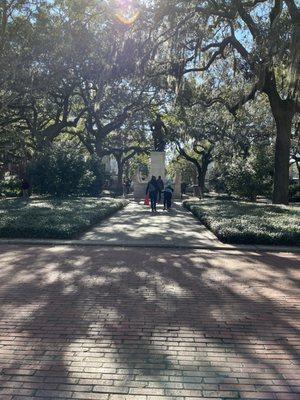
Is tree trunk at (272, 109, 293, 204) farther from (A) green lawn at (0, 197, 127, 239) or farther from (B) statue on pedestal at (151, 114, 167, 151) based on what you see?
(B) statue on pedestal at (151, 114, 167, 151)

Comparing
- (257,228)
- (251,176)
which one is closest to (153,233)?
(257,228)

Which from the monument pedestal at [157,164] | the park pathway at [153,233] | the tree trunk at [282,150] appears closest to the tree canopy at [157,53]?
the tree trunk at [282,150]

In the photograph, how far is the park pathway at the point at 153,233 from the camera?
10305 mm

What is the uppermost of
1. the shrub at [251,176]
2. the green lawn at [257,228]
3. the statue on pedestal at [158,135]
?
the statue on pedestal at [158,135]

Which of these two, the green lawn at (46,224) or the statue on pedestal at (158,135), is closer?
the green lawn at (46,224)

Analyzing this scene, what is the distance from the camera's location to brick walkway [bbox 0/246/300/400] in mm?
3408

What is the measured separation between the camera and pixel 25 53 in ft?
62.4

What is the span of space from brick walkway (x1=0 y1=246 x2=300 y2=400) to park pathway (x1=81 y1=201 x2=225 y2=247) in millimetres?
2197

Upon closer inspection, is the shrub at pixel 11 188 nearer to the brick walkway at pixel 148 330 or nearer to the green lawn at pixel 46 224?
the green lawn at pixel 46 224

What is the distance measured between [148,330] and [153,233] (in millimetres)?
7392

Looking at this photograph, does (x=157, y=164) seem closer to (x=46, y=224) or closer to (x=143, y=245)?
(x=46, y=224)

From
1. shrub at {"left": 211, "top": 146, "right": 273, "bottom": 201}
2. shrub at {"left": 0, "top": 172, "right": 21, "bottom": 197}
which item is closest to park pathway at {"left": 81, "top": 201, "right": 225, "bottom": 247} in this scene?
shrub at {"left": 211, "top": 146, "right": 273, "bottom": 201}

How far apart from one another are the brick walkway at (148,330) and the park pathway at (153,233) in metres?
2.20

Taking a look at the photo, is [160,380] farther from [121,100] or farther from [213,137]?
[213,137]
